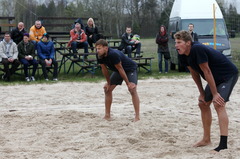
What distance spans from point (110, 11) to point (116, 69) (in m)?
37.2

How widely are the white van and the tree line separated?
23.1 metres

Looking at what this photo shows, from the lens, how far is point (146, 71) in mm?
16578

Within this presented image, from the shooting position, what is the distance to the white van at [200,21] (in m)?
15.4

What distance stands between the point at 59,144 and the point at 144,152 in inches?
47.5

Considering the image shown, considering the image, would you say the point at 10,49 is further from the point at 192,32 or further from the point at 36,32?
the point at 192,32

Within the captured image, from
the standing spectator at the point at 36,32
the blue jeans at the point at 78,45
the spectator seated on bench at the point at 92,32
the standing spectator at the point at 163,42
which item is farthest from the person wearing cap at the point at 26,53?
the standing spectator at the point at 163,42

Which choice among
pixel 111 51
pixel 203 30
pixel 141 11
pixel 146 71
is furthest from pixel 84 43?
pixel 141 11

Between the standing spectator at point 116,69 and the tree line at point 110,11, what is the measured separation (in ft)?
102

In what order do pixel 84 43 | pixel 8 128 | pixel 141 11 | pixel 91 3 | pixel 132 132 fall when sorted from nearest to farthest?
pixel 132 132
pixel 8 128
pixel 84 43
pixel 91 3
pixel 141 11

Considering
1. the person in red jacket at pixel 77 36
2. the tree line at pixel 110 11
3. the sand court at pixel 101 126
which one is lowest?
the sand court at pixel 101 126

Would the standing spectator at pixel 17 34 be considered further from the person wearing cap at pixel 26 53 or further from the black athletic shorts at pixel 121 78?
the black athletic shorts at pixel 121 78

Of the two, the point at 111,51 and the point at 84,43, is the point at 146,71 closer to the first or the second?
the point at 84,43

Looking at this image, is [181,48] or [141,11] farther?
[141,11]

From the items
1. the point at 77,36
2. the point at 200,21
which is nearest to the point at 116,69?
the point at 77,36
